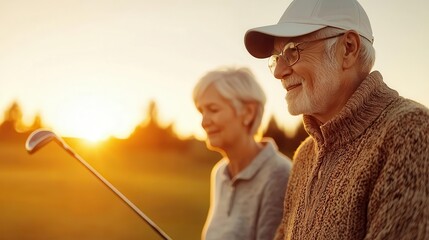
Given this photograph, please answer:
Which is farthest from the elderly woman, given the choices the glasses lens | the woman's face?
the glasses lens

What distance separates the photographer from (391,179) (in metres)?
2.18

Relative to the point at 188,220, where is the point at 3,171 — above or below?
above

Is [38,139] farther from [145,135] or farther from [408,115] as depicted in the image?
[145,135]

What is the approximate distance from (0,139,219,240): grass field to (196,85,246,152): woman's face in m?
10.5

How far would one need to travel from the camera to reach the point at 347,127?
2.43m

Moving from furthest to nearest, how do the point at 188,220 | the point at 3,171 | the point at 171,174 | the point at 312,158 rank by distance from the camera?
the point at 171,174
the point at 3,171
the point at 188,220
the point at 312,158

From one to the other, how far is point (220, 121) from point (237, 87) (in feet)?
0.78

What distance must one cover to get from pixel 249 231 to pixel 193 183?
30492mm

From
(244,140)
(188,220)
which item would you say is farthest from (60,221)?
(244,140)

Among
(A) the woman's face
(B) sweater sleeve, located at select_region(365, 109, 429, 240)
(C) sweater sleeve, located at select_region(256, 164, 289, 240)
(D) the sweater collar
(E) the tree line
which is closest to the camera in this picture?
(B) sweater sleeve, located at select_region(365, 109, 429, 240)

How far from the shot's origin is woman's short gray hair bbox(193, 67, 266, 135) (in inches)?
159

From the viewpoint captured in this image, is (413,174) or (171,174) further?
(171,174)

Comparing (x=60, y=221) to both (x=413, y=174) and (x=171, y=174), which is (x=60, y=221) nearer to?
(x=413, y=174)

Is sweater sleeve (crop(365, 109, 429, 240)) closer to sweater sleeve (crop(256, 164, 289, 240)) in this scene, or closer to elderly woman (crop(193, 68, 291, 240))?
sweater sleeve (crop(256, 164, 289, 240))
